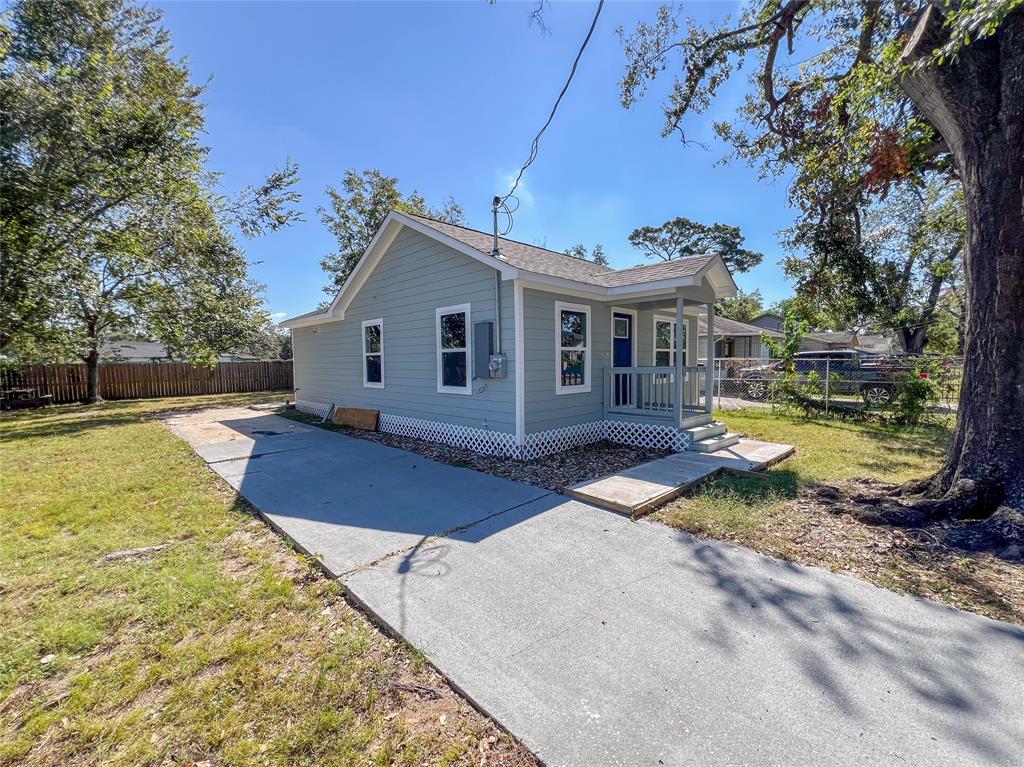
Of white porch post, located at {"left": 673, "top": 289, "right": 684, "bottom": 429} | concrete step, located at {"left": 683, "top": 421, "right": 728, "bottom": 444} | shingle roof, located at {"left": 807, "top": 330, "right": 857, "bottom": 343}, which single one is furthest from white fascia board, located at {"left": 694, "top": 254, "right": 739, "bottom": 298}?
shingle roof, located at {"left": 807, "top": 330, "right": 857, "bottom": 343}

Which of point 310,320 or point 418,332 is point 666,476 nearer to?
point 418,332

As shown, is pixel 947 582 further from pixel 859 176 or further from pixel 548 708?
pixel 859 176

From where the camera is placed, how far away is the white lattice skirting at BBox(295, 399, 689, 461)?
709 cm

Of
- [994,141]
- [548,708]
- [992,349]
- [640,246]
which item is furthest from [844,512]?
[640,246]

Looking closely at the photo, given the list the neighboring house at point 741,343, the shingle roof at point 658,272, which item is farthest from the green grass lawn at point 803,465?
the neighboring house at point 741,343

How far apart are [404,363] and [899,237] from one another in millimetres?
23000

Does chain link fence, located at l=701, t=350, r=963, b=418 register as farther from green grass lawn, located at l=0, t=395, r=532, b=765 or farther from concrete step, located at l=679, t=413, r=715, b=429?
green grass lawn, located at l=0, t=395, r=532, b=765

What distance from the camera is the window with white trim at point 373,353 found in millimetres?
9914

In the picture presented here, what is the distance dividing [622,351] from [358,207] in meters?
18.5

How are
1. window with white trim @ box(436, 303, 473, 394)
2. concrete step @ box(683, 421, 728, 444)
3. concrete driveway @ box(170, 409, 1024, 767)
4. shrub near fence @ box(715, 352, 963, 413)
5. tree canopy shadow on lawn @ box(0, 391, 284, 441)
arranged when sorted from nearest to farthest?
concrete driveway @ box(170, 409, 1024, 767) < concrete step @ box(683, 421, 728, 444) < window with white trim @ box(436, 303, 473, 394) < shrub near fence @ box(715, 352, 963, 413) < tree canopy shadow on lawn @ box(0, 391, 284, 441)

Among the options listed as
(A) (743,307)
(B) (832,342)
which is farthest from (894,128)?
(A) (743,307)

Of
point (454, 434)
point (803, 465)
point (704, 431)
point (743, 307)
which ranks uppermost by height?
point (743, 307)

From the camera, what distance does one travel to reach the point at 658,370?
24.6 feet

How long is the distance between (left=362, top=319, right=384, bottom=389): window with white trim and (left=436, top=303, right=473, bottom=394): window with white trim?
2302mm
